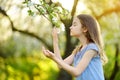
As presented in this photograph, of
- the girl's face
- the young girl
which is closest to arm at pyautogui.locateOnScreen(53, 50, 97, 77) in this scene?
the young girl

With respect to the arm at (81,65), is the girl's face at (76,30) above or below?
above

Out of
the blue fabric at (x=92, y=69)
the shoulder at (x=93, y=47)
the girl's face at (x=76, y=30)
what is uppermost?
the girl's face at (x=76, y=30)

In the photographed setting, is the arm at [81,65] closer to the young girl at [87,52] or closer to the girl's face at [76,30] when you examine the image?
the young girl at [87,52]

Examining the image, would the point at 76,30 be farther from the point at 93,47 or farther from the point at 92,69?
the point at 92,69

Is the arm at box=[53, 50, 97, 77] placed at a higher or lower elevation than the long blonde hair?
lower

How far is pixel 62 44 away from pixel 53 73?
126 centimetres

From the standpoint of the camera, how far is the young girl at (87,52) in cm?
355

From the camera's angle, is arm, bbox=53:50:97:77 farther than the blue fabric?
No

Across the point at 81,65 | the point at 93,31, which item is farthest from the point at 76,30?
the point at 81,65

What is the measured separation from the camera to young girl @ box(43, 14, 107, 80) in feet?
11.7

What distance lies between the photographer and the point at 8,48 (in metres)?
15.0

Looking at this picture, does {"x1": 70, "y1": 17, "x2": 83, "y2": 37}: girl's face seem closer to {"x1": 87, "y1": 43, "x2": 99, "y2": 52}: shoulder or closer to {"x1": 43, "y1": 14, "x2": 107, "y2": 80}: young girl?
{"x1": 43, "y1": 14, "x2": 107, "y2": 80}: young girl

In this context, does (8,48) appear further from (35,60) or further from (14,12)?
(14,12)

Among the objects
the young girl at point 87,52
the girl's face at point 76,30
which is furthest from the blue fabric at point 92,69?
the girl's face at point 76,30
